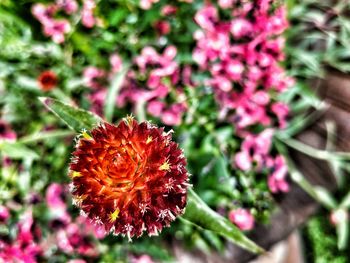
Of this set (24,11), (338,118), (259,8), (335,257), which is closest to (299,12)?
(259,8)

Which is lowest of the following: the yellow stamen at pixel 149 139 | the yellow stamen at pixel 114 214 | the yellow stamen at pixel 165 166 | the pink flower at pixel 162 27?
the pink flower at pixel 162 27

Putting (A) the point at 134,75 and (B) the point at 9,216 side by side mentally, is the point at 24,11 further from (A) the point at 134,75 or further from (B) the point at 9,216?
(B) the point at 9,216

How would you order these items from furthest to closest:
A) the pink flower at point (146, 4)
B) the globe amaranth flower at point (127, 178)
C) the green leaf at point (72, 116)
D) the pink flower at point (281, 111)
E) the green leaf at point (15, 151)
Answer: the pink flower at point (281, 111)
the pink flower at point (146, 4)
the green leaf at point (15, 151)
the green leaf at point (72, 116)
the globe amaranth flower at point (127, 178)

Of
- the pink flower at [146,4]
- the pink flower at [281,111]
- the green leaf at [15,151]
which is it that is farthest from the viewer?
the pink flower at [281,111]

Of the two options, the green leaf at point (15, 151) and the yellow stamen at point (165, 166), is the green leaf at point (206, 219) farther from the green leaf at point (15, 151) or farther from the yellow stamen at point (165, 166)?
the green leaf at point (15, 151)

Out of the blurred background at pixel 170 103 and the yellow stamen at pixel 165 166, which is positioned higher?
the yellow stamen at pixel 165 166

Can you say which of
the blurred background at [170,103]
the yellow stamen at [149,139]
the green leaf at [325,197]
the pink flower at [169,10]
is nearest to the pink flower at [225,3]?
the blurred background at [170,103]

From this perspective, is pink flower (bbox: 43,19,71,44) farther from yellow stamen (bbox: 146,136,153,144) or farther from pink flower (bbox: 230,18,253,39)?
yellow stamen (bbox: 146,136,153,144)
